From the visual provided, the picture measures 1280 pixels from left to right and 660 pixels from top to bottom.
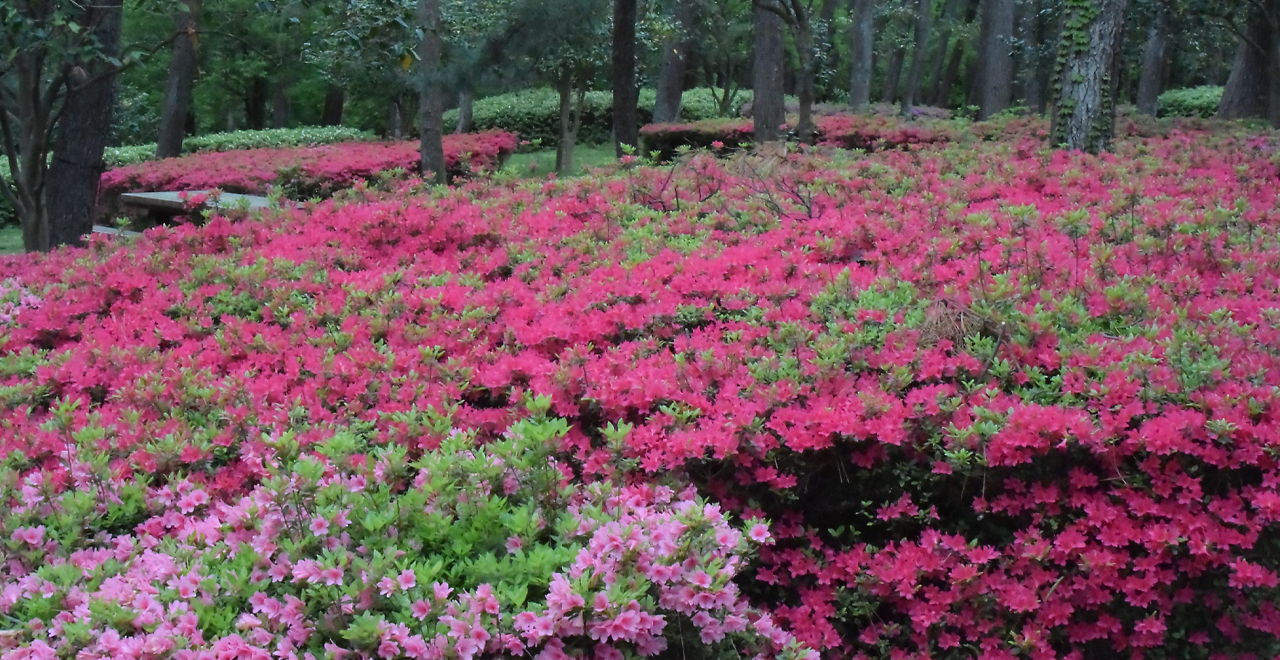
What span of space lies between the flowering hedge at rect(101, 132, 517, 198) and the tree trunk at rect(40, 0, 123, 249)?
1545 mm

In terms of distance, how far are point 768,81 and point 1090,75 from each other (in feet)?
13.9

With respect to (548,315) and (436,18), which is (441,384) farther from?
(436,18)

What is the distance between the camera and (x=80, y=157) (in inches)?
257

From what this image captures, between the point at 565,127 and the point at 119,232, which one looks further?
the point at 565,127

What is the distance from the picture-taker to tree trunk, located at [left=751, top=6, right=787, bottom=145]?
9.95m

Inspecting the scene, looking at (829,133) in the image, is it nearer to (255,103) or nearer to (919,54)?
(919,54)

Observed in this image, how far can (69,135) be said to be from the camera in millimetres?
6449

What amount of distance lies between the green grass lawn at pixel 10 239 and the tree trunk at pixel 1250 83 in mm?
13616

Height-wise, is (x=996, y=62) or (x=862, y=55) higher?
(x=862, y=55)

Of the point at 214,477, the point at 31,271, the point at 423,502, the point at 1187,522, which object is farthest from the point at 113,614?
the point at 31,271

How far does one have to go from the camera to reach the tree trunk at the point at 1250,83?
36.7 feet

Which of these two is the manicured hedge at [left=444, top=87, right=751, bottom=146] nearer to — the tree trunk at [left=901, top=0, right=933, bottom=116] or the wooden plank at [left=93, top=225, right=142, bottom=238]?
the tree trunk at [left=901, top=0, right=933, bottom=116]

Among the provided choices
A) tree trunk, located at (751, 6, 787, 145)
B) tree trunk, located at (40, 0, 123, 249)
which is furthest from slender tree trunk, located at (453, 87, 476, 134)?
tree trunk, located at (40, 0, 123, 249)

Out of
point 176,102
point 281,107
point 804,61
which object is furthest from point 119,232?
point 281,107
